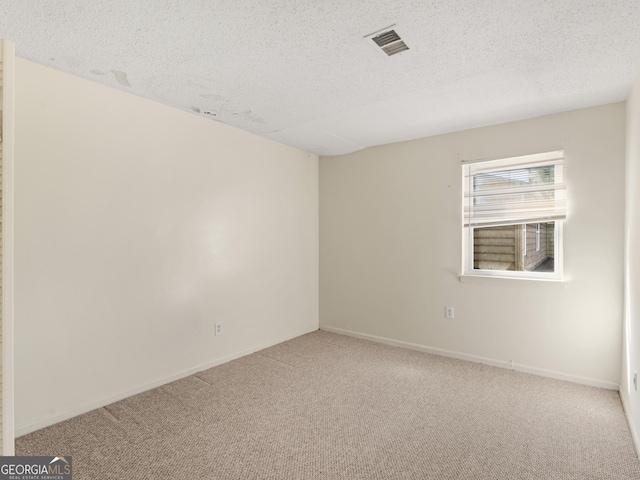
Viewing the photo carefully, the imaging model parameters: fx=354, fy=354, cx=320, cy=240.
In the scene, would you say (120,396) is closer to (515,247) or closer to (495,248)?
(495,248)

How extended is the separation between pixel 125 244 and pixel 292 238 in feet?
6.30

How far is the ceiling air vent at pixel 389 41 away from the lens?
185cm

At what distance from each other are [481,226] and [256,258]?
2.28 metres

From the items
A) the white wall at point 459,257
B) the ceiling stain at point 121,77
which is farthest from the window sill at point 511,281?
the ceiling stain at point 121,77

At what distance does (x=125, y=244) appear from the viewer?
264 cm

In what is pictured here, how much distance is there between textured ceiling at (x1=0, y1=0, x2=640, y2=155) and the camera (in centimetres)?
168

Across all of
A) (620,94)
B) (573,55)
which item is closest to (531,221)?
(620,94)

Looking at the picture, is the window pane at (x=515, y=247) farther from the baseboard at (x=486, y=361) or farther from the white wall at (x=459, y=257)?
the baseboard at (x=486, y=361)

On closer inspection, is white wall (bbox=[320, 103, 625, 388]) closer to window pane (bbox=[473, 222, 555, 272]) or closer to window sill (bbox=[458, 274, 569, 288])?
window sill (bbox=[458, 274, 569, 288])

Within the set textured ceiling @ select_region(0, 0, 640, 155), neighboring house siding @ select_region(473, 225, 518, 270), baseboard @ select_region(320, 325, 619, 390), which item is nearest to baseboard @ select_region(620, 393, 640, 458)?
baseboard @ select_region(320, 325, 619, 390)

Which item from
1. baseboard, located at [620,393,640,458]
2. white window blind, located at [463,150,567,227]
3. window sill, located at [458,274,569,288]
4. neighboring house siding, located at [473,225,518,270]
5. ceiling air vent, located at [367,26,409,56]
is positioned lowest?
baseboard, located at [620,393,640,458]

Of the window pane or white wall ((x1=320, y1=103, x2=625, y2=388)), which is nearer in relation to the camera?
white wall ((x1=320, y1=103, x2=625, y2=388))

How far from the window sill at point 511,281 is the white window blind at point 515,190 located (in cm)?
51

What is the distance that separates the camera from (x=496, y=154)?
3.29m
